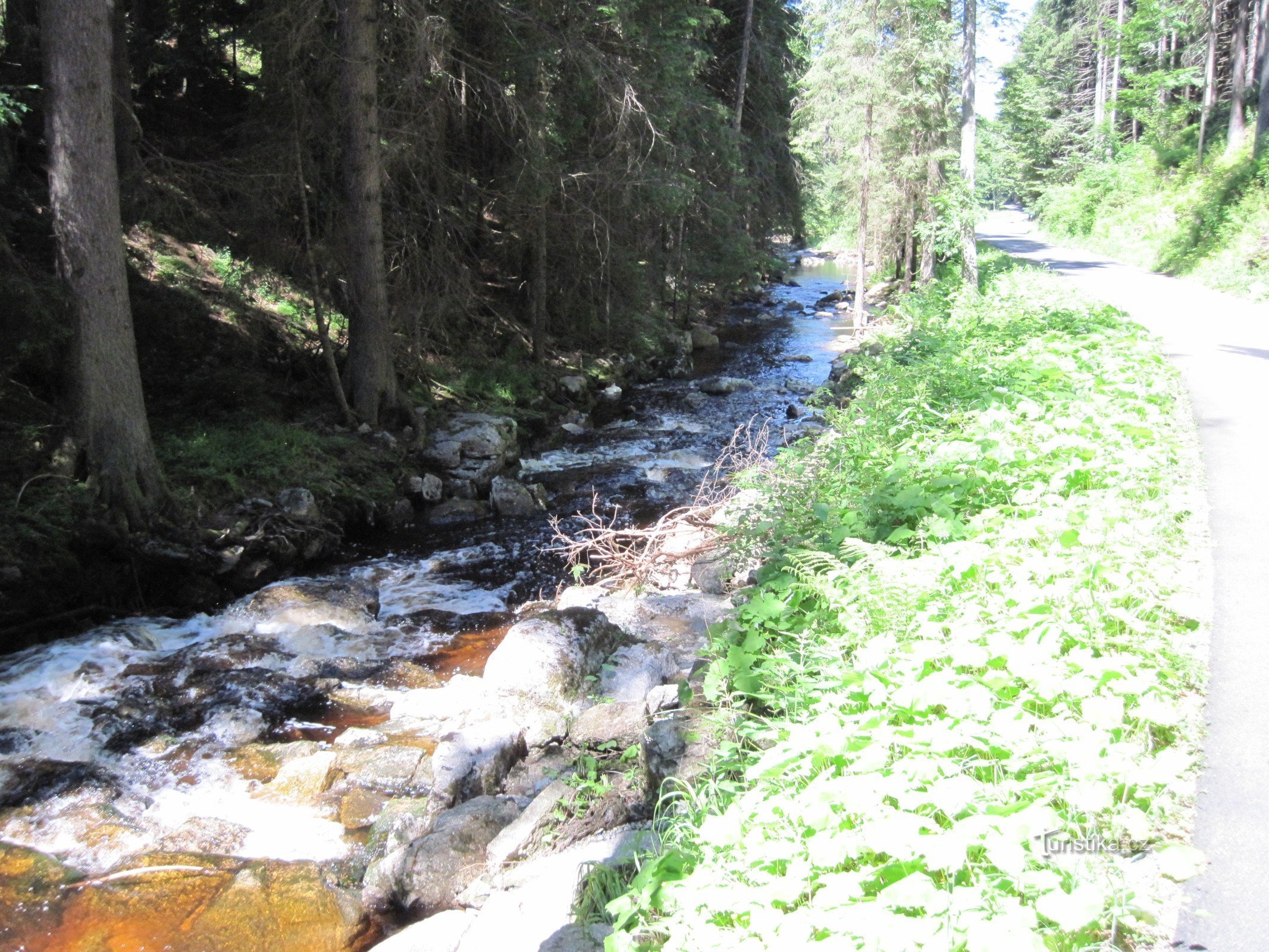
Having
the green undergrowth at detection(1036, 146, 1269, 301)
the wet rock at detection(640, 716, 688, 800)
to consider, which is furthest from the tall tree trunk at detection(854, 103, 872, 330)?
the wet rock at detection(640, 716, 688, 800)

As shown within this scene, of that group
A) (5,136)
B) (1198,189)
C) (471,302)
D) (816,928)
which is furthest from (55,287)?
(1198,189)

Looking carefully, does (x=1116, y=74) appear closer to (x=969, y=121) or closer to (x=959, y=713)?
(x=969, y=121)

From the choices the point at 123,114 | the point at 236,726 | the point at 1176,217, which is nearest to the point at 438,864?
the point at 236,726

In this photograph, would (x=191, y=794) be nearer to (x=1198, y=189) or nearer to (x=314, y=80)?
(x=314, y=80)

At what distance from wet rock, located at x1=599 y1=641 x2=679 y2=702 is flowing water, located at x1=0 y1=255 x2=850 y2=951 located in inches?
61.8

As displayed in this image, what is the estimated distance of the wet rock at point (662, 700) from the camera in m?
5.54

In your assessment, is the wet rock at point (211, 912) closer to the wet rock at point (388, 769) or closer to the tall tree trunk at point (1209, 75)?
the wet rock at point (388, 769)

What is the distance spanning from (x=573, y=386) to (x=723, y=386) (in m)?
3.33

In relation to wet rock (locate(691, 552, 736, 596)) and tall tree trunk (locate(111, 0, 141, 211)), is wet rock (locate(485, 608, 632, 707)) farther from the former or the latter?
tall tree trunk (locate(111, 0, 141, 211))

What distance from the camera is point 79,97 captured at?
826 cm

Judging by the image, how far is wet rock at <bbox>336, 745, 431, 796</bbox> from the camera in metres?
5.90

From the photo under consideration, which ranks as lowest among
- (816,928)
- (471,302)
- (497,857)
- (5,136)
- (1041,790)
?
(497,857)

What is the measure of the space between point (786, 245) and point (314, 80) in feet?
134

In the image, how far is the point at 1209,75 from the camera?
30.2 meters
